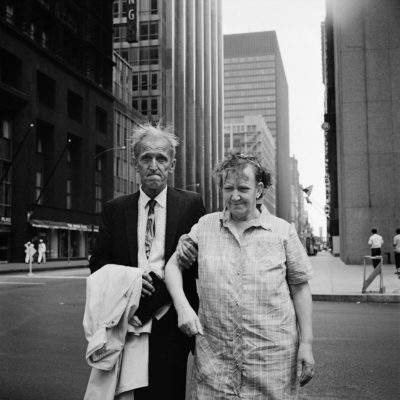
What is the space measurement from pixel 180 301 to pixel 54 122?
156 feet

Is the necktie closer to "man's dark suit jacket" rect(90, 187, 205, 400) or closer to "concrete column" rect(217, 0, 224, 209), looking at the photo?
"man's dark suit jacket" rect(90, 187, 205, 400)

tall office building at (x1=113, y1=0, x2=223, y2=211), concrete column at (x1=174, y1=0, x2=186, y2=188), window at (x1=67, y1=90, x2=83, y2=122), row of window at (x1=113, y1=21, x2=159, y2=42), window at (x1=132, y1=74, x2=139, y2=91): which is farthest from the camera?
concrete column at (x1=174, y1=0, x2=186, y2=188)

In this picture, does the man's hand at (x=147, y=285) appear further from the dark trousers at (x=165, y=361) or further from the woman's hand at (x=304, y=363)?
the woman's hand at (x=304, y=363)

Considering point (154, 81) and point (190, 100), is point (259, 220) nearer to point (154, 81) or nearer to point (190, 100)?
point (154, 81)

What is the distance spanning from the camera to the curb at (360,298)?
43.6 ft

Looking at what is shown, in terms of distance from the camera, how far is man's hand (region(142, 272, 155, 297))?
120 inches

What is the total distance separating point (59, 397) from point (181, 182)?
86123mm

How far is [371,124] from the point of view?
29.5m

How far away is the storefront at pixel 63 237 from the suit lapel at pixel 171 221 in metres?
38.3

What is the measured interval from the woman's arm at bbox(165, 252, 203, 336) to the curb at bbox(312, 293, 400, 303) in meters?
11.2

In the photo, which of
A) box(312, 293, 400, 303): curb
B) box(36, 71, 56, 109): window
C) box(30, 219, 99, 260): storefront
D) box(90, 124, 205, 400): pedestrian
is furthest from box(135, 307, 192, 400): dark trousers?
box(36, 71, 56, 109): window

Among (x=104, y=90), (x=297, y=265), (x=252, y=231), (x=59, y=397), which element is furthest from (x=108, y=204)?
(x=104, y=90)

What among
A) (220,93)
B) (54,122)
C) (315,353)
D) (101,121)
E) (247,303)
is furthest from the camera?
(220,93)

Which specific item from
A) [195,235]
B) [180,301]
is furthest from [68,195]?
[180,301]
